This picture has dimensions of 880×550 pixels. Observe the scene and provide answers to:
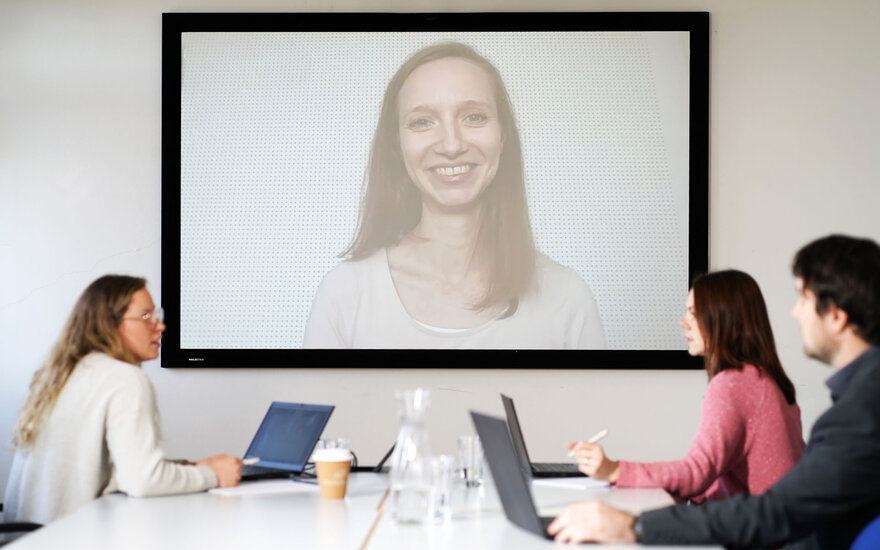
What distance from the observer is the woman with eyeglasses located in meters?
2.57

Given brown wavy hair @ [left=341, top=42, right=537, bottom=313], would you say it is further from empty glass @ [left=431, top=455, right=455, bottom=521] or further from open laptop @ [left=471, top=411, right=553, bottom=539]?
open laptop @ [left=471, top=411, right=553, bottom=539]

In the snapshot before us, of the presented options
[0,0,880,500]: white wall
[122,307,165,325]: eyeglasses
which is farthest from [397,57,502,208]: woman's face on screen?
[122,307,165,325]: eyeglasses

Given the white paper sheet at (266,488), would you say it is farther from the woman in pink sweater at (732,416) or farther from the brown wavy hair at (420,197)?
the brown wavy hair at (420,197)

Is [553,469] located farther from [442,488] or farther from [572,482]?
[442,488]

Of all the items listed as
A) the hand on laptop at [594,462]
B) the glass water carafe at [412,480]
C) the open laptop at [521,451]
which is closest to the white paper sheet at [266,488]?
the glass water carafe at [412,480]

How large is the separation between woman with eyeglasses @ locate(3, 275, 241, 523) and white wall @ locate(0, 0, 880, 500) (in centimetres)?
158

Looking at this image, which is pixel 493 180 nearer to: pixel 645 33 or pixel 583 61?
pixel 583 61

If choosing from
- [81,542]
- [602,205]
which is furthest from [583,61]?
[81,542]

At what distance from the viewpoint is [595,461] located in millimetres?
2740

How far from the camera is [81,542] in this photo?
199 centimetres

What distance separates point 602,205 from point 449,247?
70cm

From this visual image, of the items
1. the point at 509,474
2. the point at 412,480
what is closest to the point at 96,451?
the point at 412,480

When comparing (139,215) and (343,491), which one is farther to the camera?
(139,215)

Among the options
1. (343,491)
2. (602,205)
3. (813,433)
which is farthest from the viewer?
(602,205)
